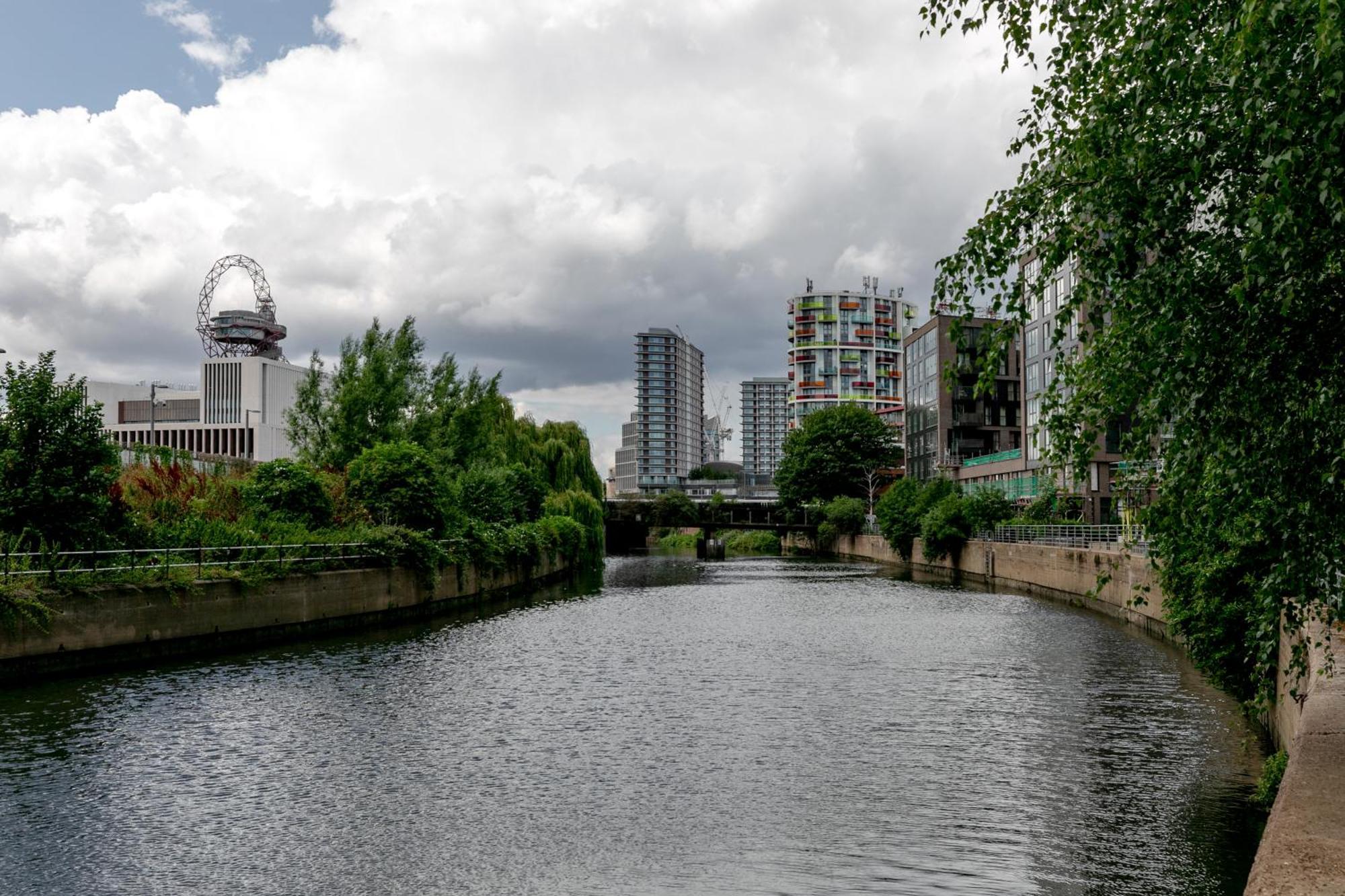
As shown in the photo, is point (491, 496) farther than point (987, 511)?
No

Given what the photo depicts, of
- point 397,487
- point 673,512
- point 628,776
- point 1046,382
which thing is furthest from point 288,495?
point 673,512

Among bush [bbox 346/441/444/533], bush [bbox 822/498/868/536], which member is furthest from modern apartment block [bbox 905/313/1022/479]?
bush [bbox 346/441/444/533]

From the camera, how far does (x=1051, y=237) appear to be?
26.9 feet

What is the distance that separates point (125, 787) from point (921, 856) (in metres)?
9.14

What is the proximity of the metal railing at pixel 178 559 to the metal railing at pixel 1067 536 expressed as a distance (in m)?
25.7

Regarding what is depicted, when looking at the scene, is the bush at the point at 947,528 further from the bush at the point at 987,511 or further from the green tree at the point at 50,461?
the green tree at the point at 50,461

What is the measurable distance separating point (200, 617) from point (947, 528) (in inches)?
1970

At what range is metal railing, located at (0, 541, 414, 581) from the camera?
72.9ft

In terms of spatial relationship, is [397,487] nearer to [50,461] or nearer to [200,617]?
[200,617]

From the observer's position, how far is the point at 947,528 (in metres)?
67.6

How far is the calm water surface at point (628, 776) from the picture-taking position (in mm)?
10453

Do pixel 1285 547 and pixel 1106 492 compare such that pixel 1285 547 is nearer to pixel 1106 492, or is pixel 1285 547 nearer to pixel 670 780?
pixel 670 780

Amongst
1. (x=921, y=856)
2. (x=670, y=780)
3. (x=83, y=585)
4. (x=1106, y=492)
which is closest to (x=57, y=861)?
(x=670, y=780)

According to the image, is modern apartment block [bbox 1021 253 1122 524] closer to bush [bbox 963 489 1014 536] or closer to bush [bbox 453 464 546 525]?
bush [bbox 963 489 1014 536]
